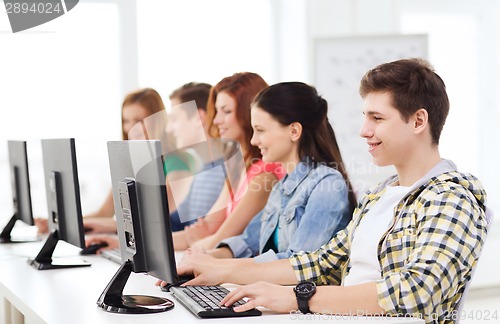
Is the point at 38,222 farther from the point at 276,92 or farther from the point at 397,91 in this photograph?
the point at 397,91

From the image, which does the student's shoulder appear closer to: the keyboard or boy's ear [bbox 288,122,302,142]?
the keyboard

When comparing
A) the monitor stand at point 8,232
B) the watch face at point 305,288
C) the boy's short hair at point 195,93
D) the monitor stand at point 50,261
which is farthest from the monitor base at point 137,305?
the boy's short hair at point 195,93

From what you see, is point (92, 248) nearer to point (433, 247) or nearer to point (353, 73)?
point (433, 247)

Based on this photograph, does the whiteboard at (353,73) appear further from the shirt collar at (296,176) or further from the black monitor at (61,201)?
the black monitor at (61,201)

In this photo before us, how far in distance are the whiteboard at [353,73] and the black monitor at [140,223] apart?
2974 mm

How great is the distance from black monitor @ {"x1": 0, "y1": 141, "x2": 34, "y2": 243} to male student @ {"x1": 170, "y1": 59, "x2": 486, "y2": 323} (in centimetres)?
150

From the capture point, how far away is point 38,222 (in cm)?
397

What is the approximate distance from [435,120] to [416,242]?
36cm

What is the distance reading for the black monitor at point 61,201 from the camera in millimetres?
2777

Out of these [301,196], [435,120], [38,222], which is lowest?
[38,222]

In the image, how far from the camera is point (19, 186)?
3631mm

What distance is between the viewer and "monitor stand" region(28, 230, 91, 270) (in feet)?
9.45

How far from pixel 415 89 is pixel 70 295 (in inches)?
47.3

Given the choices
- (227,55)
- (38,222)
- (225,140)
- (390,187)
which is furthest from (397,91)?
(227,55)
